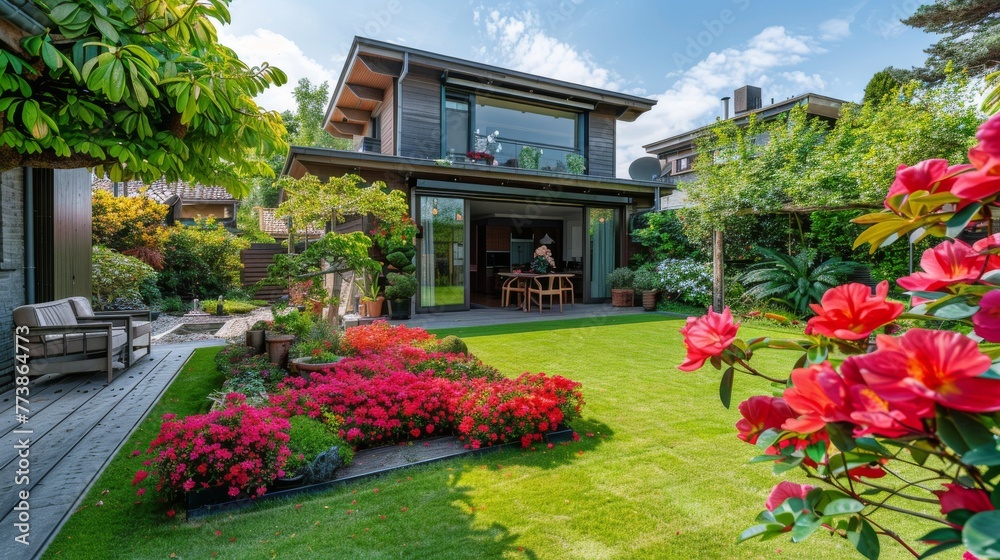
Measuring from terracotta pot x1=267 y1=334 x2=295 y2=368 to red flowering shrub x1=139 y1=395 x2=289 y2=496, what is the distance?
234 cm

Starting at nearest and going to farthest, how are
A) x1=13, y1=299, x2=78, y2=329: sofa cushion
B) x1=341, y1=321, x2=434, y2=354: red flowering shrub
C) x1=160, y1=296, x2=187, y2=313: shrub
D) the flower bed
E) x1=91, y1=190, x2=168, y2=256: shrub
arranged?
the flower bed → x1=13, y1=299, x2=78, y2=329: sofa cushion → x1=341, y1=321, x2=434, y2=354: red flowering shrub → x1=91, y1=190, x2=168, y2=256: shrub → x1=160, y1=296, x2=187, y2=313: shrub

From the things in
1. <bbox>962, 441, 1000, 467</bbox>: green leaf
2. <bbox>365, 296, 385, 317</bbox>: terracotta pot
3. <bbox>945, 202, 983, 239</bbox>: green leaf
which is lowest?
<bbox>365, 296, 385, 317</bbox>: terracotta pot

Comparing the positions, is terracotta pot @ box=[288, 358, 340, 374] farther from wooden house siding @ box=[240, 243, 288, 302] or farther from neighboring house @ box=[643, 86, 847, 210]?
neighboring house @ box=[643, 86, 847, 210]

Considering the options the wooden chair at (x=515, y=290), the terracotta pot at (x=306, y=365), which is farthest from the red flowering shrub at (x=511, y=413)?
the wooden chair at (x=515, y=290)

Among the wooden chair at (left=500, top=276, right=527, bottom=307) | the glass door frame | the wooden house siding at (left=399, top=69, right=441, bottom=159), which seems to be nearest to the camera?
the glass door frame

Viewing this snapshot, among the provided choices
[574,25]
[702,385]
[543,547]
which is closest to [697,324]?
[543,547]

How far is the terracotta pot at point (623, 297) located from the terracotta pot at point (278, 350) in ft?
26.6

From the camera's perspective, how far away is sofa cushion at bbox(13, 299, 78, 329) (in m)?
4.58

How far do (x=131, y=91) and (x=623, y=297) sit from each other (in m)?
10.5

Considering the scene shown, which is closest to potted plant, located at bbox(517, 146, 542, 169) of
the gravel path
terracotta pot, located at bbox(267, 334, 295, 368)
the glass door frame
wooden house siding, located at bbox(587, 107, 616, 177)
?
wooden house siding, located at bbox(587, 107, 616, 177)

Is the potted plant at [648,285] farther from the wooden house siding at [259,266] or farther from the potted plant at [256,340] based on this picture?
the wooden house siding at [259,266]

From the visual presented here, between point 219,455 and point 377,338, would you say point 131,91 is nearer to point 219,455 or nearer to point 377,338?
point 219,455

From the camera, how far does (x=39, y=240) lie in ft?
17.9

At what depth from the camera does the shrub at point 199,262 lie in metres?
11.8
